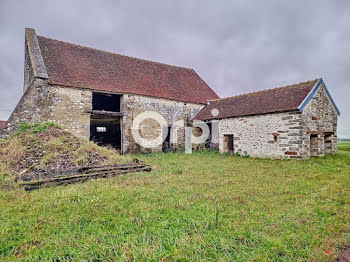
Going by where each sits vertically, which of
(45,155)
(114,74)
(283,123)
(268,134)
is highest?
(114,74)

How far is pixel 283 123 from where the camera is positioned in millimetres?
10312

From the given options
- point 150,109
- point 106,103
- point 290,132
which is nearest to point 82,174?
point 150,109

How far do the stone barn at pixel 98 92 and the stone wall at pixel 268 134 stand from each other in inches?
194

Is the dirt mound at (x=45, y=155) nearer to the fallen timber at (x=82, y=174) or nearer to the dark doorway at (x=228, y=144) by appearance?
the fallen timber at (x=82, y=174)

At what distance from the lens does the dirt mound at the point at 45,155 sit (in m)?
6.14

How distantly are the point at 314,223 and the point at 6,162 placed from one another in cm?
849

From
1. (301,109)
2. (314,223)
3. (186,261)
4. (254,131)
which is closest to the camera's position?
(186,261)

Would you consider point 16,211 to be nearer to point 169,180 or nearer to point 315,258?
point 169,180

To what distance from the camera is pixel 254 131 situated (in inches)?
455

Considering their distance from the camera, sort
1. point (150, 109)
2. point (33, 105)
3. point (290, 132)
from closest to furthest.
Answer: point (290, 132), point (33, 105), point (150, 109)

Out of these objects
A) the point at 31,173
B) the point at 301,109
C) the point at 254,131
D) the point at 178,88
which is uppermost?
the point at 178,88

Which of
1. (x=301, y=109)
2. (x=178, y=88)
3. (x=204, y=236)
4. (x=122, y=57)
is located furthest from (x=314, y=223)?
(x=122, y=57)

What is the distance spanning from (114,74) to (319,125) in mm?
13635

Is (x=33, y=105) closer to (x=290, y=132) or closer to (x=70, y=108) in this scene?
(x=70, y=108)
